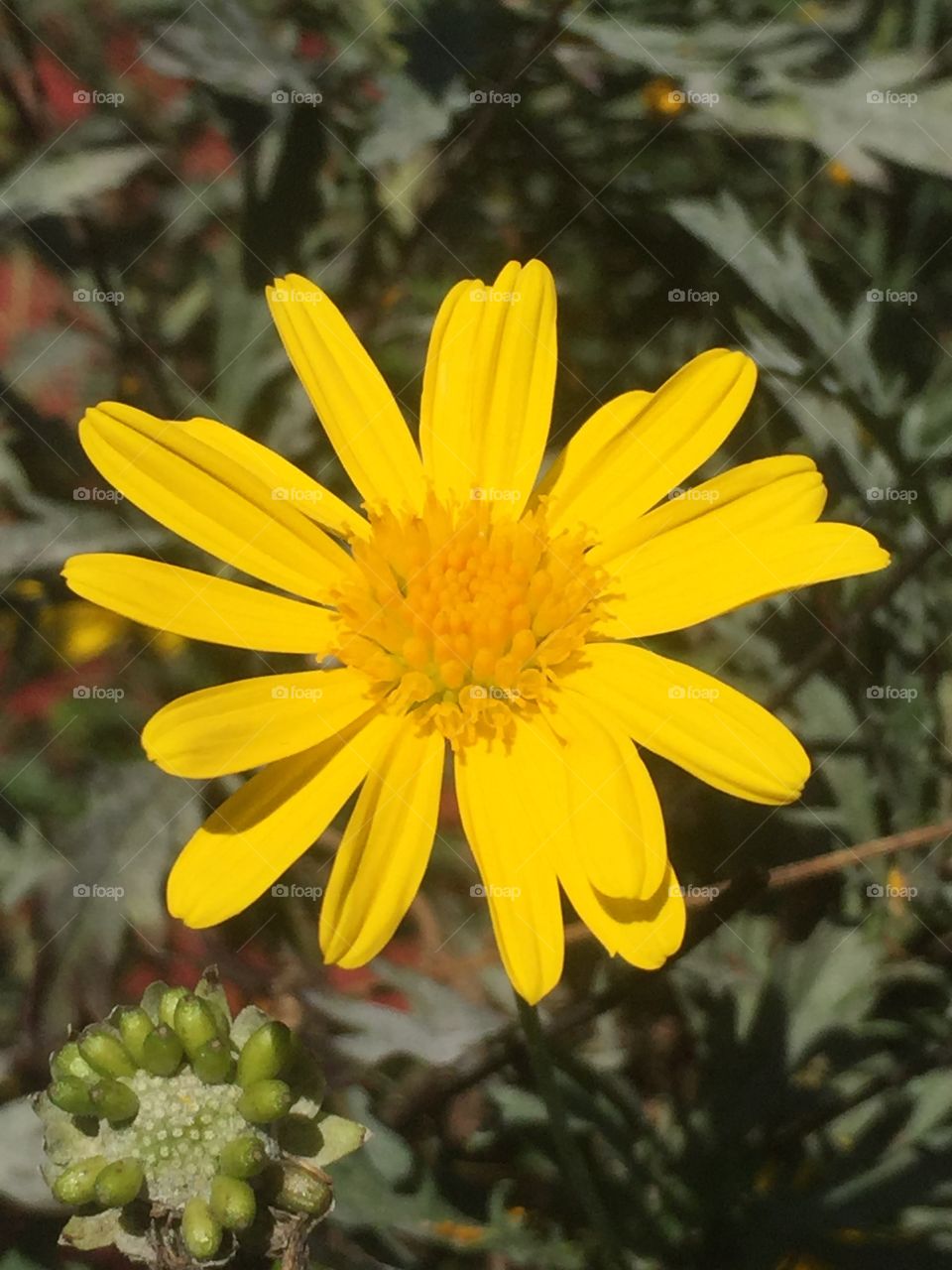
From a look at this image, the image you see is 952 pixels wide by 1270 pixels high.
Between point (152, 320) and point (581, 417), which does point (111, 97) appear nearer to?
point (152, 320)

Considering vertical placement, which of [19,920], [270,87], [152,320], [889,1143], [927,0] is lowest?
[19,920]

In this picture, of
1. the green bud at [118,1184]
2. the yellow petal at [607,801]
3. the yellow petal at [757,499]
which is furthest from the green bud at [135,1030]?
the yellow petal at [757,499]

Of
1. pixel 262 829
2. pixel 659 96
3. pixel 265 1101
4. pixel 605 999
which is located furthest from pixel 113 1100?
pixel 659 96

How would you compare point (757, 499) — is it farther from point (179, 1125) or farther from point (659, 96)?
point (659, 96)

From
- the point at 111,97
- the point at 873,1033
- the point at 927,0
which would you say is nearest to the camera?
the point at 873,1033

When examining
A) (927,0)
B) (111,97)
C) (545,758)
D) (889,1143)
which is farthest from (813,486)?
(111,97)
